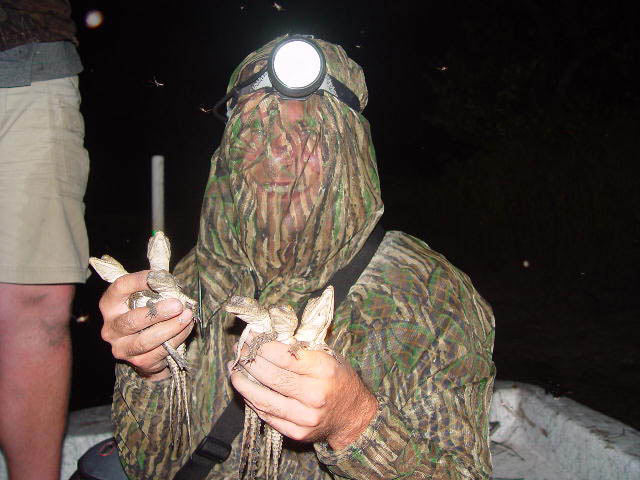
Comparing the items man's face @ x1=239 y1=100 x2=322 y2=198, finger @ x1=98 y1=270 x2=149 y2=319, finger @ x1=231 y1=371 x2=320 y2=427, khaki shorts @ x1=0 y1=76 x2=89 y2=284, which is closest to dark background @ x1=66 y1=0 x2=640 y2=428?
man's face @ x1=239 y1=100 x2=322 y2=198

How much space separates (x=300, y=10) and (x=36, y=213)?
20.4m

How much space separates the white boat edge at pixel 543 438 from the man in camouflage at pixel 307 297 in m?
1.26

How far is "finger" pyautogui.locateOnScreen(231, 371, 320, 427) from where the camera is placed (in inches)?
59.1

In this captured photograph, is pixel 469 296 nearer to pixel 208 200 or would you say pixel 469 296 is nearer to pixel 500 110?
pixel 208 200

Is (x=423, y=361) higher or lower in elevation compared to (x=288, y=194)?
lower

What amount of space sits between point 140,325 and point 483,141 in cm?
1521

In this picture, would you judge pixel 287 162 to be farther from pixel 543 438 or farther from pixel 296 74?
pixel 543 438

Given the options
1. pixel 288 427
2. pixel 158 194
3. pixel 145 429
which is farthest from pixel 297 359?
pixel 158 194

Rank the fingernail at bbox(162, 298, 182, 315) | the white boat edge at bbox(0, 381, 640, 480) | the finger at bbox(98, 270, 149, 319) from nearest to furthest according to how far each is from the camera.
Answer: the fingernail at bbox(162, 298, 182, 315) < the finger at bbox(98, 270, 149, 319) < the white boat edge at bbox(0, 381, 640, 480)

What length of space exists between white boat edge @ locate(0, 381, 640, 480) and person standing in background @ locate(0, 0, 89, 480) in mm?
702

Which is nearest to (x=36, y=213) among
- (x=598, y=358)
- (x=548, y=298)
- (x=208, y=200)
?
(x=208, y=200)

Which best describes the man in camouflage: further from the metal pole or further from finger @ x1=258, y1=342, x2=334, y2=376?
the metal pole

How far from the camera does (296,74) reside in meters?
2.03

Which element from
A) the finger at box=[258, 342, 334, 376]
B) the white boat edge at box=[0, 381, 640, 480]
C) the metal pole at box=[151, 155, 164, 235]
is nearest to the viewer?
the finger at box=[258, 342, 334, 376]
